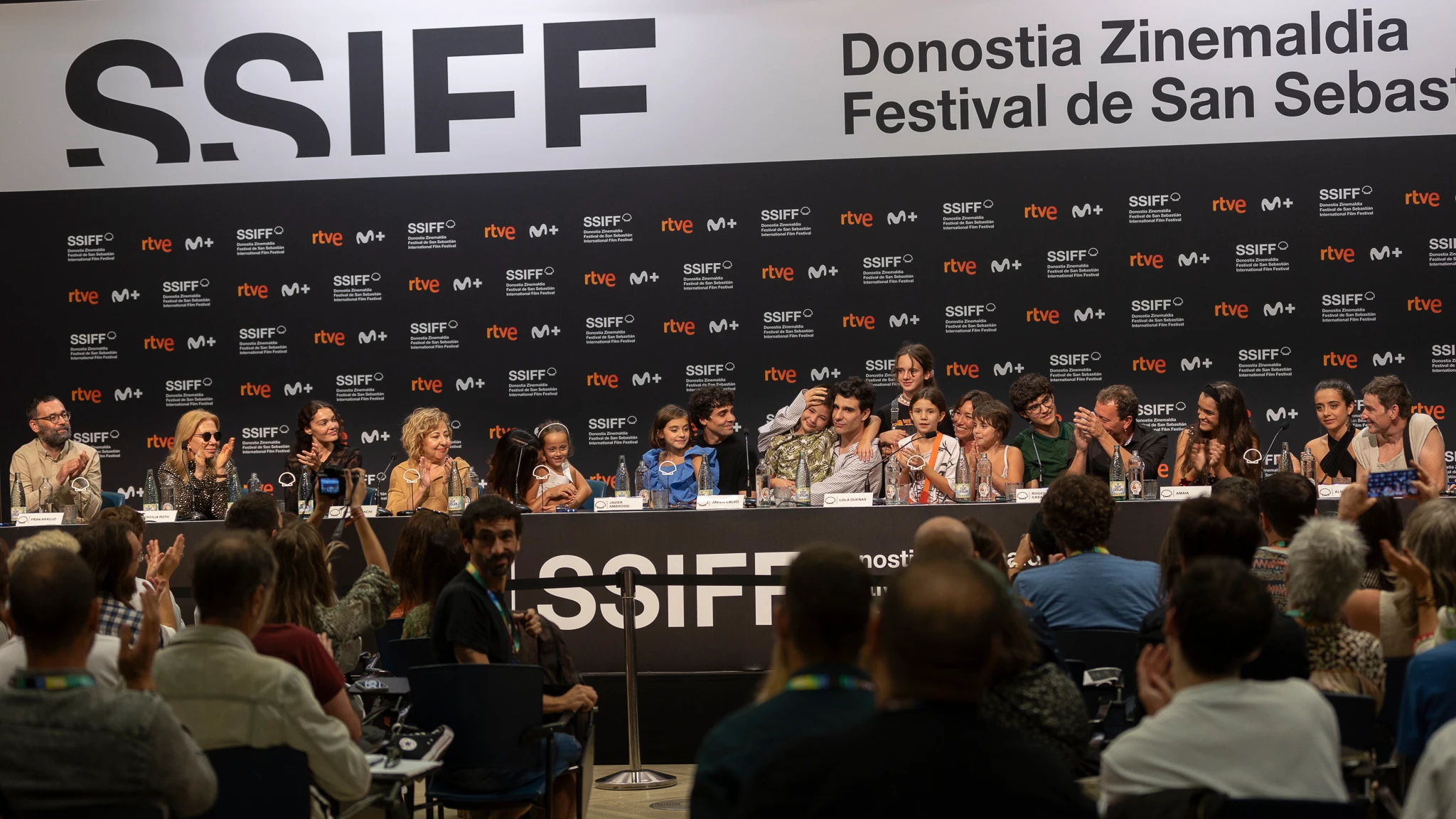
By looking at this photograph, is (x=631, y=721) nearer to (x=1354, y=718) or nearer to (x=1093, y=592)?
(x=1093, y=592)

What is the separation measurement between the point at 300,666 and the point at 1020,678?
1478 mm

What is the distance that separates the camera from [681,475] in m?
6.47

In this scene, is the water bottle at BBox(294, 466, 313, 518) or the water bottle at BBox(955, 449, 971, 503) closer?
the water bottle at BBox(955, 449, 971, 503)

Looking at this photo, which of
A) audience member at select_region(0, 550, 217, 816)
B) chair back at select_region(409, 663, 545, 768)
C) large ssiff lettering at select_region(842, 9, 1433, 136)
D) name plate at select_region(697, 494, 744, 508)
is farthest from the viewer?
large ssiff lettering at select_region(842, 9, 1433, 136)

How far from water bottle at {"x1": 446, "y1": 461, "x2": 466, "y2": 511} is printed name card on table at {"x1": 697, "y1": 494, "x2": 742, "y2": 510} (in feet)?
3.72

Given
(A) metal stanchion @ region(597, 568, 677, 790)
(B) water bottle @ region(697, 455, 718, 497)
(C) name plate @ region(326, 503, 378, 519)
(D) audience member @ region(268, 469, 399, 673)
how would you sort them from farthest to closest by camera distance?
(B) water bottle @ region(697, 455, 718, 497) → (C) name plate @ region(326, 503, 378, 519) → (A) metal stanchion @ region(597, 568, 677, 790) → (D) audience member @ region(268, 469, 399, 673)

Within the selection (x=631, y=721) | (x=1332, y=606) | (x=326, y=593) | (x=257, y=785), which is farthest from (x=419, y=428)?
(x=1332, y=606)

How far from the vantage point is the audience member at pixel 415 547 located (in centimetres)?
394

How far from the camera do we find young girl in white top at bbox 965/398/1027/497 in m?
5.90

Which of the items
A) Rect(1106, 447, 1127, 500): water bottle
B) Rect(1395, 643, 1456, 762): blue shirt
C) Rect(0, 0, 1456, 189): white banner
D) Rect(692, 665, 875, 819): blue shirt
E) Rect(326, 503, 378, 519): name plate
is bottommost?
Rect(1395, 643, 1456, 762): blue shirt

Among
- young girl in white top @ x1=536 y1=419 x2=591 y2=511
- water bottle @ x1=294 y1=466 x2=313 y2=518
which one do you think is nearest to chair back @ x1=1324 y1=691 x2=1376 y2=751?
young girl in white top @ x1=536 y1=419 x2=591 y2=511

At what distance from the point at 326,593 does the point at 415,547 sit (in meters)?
0.38

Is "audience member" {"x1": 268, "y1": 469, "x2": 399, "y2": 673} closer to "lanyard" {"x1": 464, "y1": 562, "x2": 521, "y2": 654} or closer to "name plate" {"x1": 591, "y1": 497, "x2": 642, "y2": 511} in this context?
"lanyard" {"x1": 464, "y1": 562, "x2": 521, "y2": 654}

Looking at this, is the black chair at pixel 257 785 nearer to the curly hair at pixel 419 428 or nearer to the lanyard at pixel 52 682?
the lanyard at pixel 52 682
